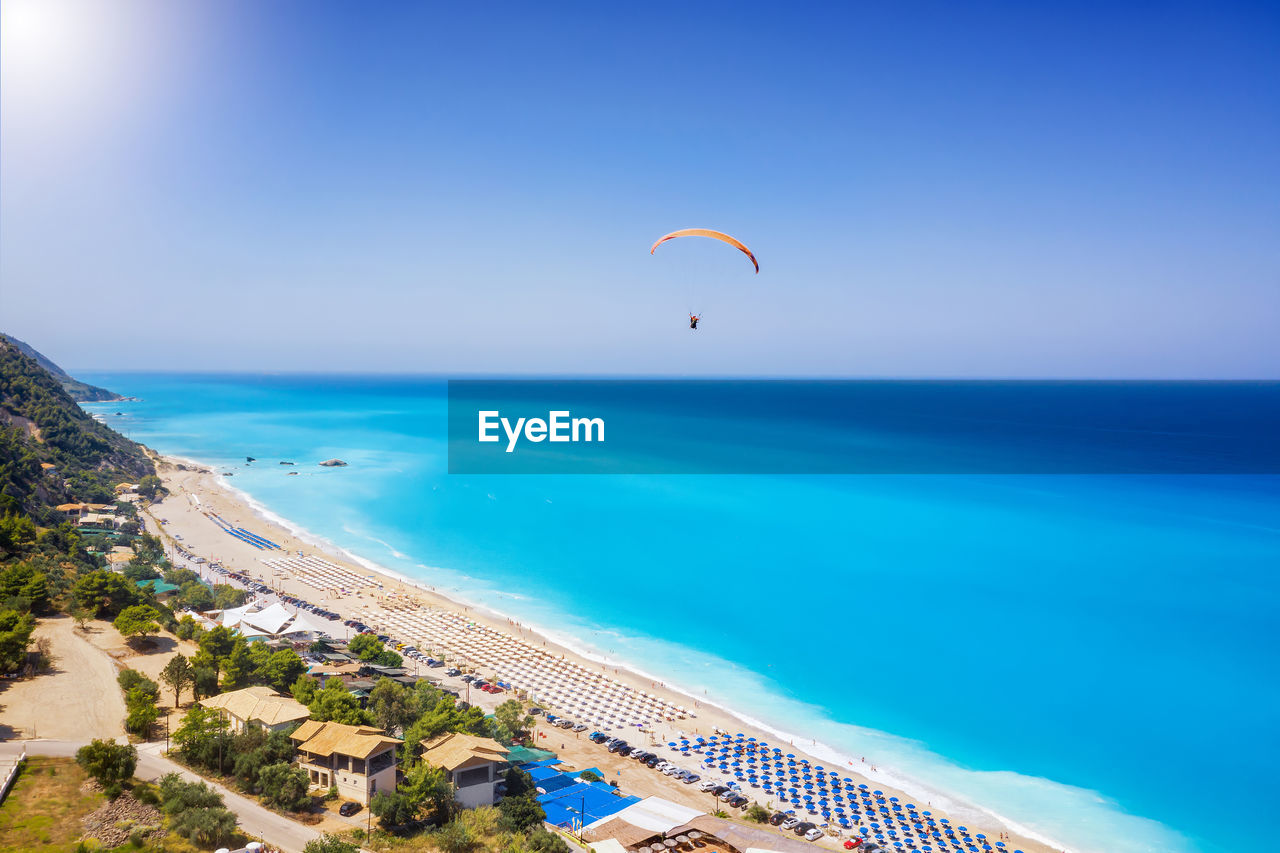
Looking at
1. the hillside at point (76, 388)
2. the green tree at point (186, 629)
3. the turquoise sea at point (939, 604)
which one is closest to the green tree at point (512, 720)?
the turquoise sea at point (939, 604)

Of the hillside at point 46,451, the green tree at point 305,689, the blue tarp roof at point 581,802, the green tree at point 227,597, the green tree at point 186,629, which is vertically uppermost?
the hillside at point 46,451

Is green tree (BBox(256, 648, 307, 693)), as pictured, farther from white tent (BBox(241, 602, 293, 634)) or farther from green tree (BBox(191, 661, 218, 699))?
white tent (BBox(241, 602, 293, 634))

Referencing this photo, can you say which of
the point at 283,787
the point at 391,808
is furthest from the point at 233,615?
the point at 391,808

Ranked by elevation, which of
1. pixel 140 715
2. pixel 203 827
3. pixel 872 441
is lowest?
pixel 140 715

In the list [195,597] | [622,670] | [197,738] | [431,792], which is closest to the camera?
[431,792]

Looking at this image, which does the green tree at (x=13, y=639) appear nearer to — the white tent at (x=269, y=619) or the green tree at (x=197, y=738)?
the green tree at (x=197, y=738)

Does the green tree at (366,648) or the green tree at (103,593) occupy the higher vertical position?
the green tree at (103,593)

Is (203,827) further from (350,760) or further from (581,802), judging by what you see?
(581,802)
